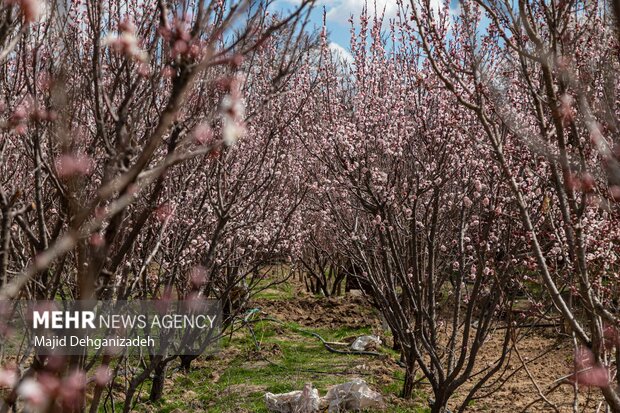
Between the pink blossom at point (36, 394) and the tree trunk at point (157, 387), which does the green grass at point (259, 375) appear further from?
the pink blossom at point (36, 394)

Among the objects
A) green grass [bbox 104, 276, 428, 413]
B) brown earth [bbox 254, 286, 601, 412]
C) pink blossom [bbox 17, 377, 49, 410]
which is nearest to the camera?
pink blossom [bbox 17, 377, 49, 410]

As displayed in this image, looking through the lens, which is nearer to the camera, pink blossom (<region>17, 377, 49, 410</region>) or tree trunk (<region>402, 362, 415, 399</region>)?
pink blossom (<region>17, 377, 49, 410</region>)

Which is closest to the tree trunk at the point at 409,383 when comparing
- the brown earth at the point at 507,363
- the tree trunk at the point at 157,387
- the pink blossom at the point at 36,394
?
the brown earth at the point at 507,363

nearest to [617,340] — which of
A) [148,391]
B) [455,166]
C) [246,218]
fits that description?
[455,166]

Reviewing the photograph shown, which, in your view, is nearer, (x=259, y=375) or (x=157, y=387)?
(x=157, y=387)

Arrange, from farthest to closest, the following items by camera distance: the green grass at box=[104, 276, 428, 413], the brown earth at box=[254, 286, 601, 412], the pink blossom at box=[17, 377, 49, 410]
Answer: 1. the green grass at box=[104, 276, 428, 413]
2. the brown earth at box=[254, 286, 601, 412]
3. the pink blossom at box=[17, 377, 49, 410]

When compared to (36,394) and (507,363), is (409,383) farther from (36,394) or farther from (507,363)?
(36,394)

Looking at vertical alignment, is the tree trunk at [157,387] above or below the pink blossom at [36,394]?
below

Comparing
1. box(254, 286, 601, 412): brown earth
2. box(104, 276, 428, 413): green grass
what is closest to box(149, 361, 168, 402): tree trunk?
box(104, 276, 428, 413): green grass

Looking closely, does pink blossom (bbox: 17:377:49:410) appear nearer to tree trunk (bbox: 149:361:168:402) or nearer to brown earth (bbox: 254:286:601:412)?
brown earth (bbox: 254:286:601:412)

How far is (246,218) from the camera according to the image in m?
8.99

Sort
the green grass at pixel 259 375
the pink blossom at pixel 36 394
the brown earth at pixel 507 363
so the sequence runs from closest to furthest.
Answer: the pink blossom at pixel 36 394
the brown earth at pixel 507 363
the green grass at pixel 259 375

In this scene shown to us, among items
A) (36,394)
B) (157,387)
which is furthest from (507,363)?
(157,387)

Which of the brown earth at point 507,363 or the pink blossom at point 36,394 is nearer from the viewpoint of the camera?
the pink blossom at point 36,394
